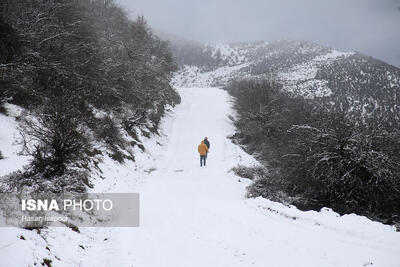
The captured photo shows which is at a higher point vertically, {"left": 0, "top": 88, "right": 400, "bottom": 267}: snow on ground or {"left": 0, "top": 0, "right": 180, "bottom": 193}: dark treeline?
{"left": 0, "top": 0, "right": 180, "bottom": 193}: dark treeline

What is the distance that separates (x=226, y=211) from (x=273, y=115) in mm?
19305

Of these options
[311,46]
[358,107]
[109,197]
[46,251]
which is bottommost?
[109,197]

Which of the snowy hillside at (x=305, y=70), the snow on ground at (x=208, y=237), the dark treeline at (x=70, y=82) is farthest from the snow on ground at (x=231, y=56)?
the snow on ground at (x=208, y=237)

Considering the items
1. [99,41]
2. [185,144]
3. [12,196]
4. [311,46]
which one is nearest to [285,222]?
[12,196]

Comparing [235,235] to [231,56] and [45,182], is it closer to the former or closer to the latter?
[45,182]

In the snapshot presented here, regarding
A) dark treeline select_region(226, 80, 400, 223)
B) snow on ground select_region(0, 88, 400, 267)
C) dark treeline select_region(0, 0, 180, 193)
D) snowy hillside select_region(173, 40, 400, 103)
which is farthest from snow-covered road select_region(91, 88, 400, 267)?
snowy hillside select_region(173, 40, 400, 103)

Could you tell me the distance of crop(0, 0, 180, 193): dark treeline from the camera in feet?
23.9

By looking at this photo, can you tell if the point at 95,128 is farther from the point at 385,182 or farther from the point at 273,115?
the point at 273,115

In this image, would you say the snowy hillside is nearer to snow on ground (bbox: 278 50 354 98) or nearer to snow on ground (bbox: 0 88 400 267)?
snow on ground (bbox: 278 50 354 98)

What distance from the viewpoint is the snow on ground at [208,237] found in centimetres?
460

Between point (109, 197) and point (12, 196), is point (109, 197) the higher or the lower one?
the lower one

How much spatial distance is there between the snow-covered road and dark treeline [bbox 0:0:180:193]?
3286 mm

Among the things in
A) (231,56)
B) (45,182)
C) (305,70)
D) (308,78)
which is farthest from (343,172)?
(231,56)

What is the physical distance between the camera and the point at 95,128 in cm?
1255
